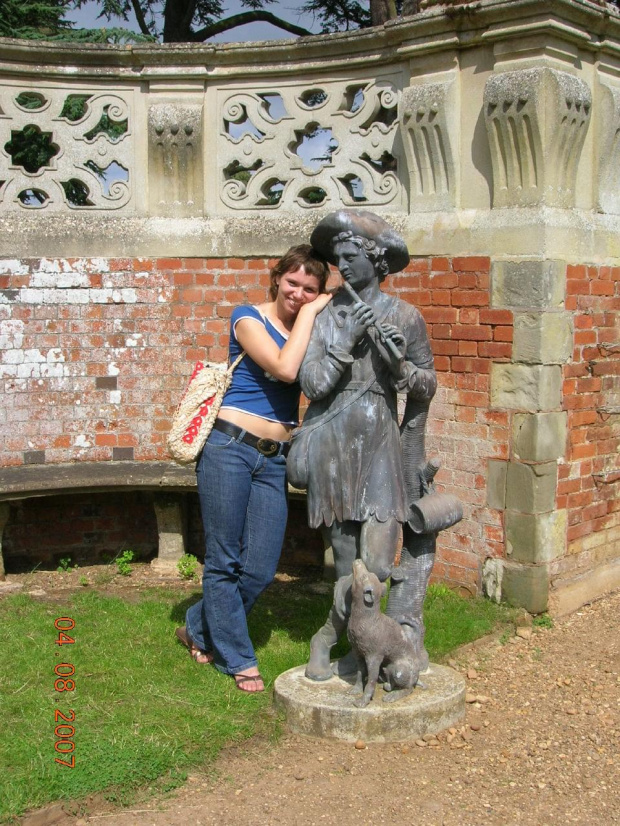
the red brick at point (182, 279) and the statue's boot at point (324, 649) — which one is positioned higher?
the red brick at point (182, 279)

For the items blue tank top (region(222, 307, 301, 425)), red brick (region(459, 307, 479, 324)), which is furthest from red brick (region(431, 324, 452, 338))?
blue tank top (region(222, 307, 301, 425))

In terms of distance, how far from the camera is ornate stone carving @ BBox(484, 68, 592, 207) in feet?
17.9

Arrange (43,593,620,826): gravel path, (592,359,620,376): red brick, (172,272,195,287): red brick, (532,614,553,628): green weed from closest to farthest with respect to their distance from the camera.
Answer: (43,593,620,826): gravel path, (532,614,553,628): green weed, (592,359,620,376): red brick, (172,272,195,287): red brick

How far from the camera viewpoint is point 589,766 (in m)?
3.99

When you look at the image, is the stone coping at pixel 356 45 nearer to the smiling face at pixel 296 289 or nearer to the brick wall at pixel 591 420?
→ the brick wall at pixel 591 420

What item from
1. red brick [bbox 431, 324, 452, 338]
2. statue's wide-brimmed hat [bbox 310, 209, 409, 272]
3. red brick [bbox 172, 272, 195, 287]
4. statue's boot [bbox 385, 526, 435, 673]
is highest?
statue's wide-brimmed hat [bbox 310, 209, 409, 272]

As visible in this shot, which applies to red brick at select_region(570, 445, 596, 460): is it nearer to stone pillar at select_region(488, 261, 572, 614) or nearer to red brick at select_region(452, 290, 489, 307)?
stone pillar at select_region(488, 261, 572, 614)

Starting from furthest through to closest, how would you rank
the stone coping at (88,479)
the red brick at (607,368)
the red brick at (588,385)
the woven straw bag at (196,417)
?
the stone coping at (88,479), the red brick at (607,368), the red brick at (588,385), the woven straw bag at (196,417)

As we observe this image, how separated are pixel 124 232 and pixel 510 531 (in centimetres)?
322

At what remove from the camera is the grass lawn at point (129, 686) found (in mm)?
3721

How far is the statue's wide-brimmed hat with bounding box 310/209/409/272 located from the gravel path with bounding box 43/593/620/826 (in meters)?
2.05

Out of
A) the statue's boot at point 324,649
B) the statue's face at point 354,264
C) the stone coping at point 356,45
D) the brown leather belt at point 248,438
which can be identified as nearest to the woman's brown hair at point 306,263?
the statue's face at point 354,264

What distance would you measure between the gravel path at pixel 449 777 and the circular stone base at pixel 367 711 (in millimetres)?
53

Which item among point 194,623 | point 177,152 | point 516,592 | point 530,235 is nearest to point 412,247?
point 530,235
